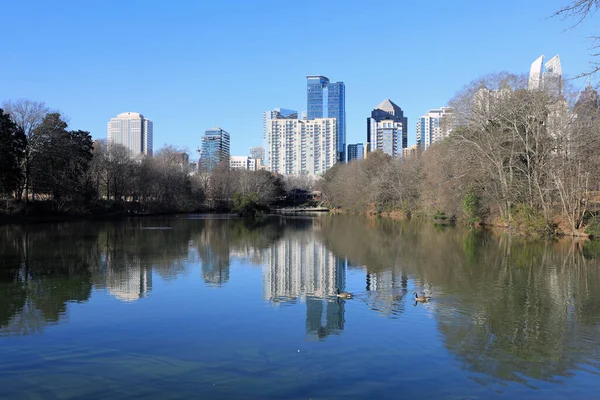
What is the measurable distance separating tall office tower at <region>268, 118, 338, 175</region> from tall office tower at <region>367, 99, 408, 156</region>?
45.4 feet

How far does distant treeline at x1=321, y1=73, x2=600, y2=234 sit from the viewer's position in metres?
26.4

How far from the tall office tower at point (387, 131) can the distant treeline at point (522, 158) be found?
347 ft

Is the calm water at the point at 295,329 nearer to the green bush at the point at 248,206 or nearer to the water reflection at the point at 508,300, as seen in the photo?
the water reflection at the point at 508,300

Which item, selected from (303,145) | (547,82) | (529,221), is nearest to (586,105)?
(547,82)

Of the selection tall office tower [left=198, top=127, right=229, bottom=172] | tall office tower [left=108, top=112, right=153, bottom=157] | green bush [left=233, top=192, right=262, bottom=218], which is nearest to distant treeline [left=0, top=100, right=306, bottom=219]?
green bush [left=233, top=192, right=262, bottom=218]

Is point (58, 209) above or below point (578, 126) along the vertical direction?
below

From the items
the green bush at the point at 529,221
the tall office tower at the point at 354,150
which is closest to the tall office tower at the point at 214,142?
the tall office tower at the point at 354,150

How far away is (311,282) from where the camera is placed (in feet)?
44.2

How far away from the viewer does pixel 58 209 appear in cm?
4512

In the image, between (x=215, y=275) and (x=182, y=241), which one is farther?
(x=182, y=241)

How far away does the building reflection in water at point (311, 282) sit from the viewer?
9345 mm

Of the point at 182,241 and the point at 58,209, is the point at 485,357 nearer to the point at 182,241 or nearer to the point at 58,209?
the point at 182,241

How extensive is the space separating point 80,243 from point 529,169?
2581 centimetres

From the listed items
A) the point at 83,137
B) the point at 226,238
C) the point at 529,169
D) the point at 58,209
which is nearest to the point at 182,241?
the point at 226,238
